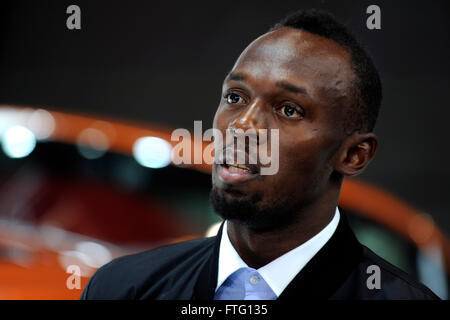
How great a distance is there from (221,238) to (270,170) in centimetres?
23

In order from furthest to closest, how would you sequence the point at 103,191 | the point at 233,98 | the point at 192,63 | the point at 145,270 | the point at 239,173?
1. the point at 192,63
2. the point at 103,191
3. the point at 145,270
4. the point at 233,98
5. the point at 239,173

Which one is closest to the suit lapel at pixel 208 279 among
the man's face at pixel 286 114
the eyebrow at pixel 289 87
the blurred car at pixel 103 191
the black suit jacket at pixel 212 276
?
the black suit jacket at pixel 212 276

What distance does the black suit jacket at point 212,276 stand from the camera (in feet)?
4.33

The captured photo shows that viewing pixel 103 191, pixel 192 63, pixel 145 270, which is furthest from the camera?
pixel 192 63

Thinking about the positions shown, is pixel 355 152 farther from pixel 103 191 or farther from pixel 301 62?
pixel 103 191

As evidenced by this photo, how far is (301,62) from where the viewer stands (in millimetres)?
1290

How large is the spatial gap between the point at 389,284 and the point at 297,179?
29 cm

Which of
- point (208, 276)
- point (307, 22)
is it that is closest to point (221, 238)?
point (208, 276)

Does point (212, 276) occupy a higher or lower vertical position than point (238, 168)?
lower

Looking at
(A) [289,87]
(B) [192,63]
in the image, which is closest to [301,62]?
(A) [289,87]

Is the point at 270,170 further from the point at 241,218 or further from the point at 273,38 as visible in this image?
the point at 273,38

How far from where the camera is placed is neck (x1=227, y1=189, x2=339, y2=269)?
1.35 m

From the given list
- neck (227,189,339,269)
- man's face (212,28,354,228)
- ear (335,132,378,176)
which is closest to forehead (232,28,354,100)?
man's face (212,28,354,228)

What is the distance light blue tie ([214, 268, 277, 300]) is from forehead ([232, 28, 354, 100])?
0.40m
